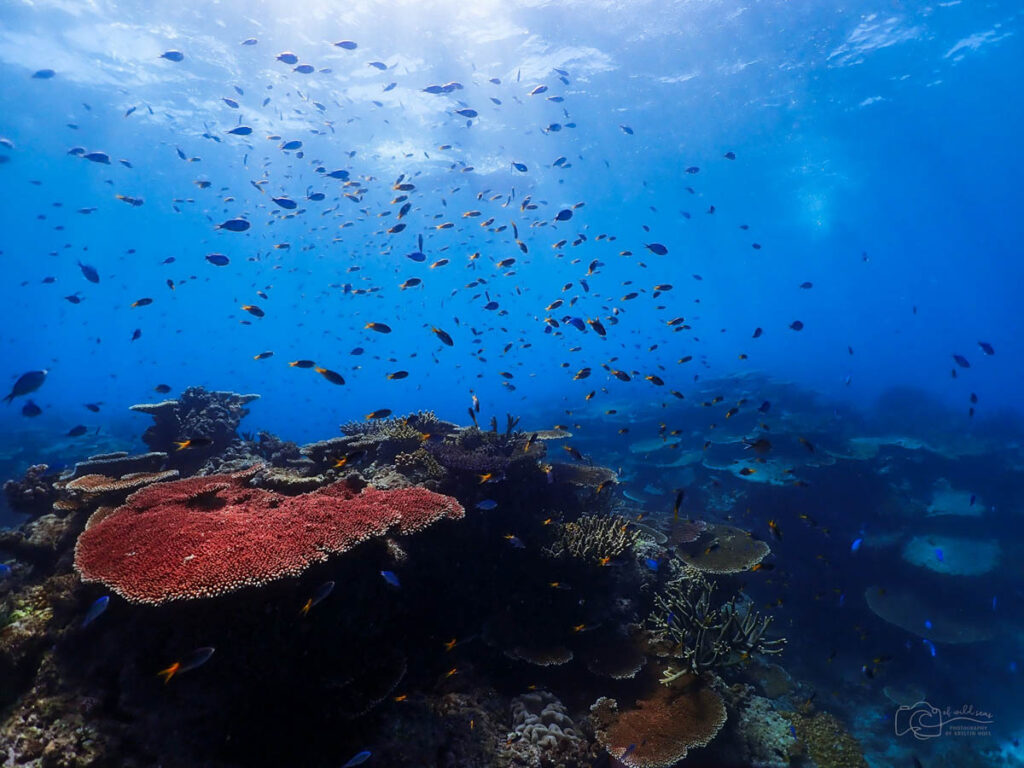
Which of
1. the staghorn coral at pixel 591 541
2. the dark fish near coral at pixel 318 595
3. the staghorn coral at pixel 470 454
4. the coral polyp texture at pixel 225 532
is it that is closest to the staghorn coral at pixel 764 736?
the staghorn coral at pixel 591 541

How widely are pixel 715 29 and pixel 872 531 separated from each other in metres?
25.8

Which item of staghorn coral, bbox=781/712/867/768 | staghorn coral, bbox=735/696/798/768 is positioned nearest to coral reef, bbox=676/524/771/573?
staghorn coral, bbox=735/696/798/768

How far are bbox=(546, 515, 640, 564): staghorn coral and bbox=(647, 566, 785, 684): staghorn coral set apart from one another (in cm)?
107

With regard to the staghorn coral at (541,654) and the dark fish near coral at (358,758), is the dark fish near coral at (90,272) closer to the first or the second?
the dark fish near coral at (358,758)

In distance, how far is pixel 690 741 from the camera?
520 cm

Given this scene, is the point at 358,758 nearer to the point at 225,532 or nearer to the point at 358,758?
the point at 358,758

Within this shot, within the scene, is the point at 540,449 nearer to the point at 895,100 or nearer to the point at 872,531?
the point at 872,531

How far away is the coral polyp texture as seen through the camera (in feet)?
12.2

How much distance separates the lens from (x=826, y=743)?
668 cm

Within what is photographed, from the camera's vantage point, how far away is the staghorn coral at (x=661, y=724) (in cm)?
Result: 504

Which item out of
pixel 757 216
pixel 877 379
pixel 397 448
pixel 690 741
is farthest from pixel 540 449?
pixel 877 379
